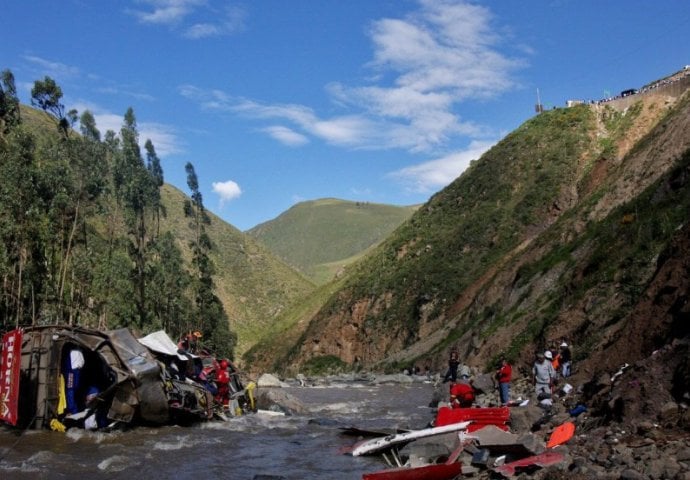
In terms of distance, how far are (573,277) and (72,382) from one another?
19850 mm

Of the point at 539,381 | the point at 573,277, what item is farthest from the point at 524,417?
the point at 573,277

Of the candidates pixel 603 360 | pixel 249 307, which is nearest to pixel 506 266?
pixel 603 360

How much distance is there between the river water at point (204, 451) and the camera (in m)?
12.3

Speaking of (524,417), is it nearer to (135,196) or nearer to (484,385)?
(484,385)

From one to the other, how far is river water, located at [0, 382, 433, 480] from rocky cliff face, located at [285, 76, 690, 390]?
22.5 ft

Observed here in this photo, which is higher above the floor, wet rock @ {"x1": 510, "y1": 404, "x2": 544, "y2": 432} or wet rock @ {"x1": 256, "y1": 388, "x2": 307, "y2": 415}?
wet rock @ {"x1": 510, "y1": 404, "x2": 544, "y2": 432}

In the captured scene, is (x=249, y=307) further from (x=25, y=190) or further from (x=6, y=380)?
(x=6, y=380)

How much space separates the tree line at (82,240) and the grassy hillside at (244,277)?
45.7 meters

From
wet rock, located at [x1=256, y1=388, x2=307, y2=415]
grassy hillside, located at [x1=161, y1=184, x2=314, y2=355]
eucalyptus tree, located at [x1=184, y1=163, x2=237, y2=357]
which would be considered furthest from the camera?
grassy hillside, located at [x1=161, y1=184, x2=314, y2=355]

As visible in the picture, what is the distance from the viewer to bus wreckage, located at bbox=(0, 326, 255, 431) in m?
15.8

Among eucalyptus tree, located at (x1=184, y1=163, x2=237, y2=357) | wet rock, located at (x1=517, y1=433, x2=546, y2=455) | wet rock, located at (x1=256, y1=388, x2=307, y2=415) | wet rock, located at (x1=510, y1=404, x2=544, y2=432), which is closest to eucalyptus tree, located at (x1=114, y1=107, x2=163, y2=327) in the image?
eucalyptus tree, located at (x1=184, y1=163, x2=237, y2=357)

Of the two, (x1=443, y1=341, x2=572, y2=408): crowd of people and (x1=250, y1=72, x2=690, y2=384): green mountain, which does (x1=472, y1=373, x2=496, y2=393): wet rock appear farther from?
(x1=443, y1=341, x2=572, y2=408): crowd of people

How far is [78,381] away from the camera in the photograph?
16641 mm

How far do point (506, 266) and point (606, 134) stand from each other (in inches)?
1113
